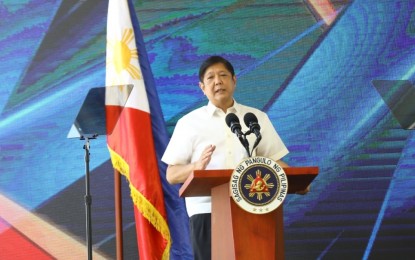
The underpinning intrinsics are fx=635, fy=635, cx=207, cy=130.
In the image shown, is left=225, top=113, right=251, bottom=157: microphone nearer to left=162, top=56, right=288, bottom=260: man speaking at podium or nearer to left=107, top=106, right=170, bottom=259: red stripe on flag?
left=162, top=56, right=288, bottom=260: man speaking at podium

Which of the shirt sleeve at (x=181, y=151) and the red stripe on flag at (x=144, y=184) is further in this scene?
the red stripe on flag at (x=144, y=184)

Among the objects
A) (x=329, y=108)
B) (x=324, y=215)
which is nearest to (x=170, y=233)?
(x=324, y=215)

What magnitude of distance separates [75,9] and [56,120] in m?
0.77

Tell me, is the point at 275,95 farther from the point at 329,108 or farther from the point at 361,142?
the point at 361,142

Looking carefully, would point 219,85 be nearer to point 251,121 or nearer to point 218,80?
point 218,80

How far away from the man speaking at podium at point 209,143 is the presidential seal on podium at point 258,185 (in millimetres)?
550

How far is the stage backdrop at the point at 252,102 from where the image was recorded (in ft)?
13.3

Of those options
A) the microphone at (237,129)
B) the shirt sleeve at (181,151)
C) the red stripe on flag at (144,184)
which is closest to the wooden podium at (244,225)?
the microphone at (237,129)

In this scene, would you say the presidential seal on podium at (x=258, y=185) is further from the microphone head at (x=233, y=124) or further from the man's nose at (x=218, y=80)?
the man's nose at (x=218, y=80)

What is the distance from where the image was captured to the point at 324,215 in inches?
161

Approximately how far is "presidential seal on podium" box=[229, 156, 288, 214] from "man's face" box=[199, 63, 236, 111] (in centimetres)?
74

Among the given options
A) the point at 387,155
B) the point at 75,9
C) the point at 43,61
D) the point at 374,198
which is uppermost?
the point at 75,9

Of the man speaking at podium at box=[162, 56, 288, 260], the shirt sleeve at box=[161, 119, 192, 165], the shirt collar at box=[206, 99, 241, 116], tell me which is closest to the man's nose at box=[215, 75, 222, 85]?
the man speaking at podium at box=[162, 56, 288, 260]

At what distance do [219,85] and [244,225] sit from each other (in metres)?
0.85
